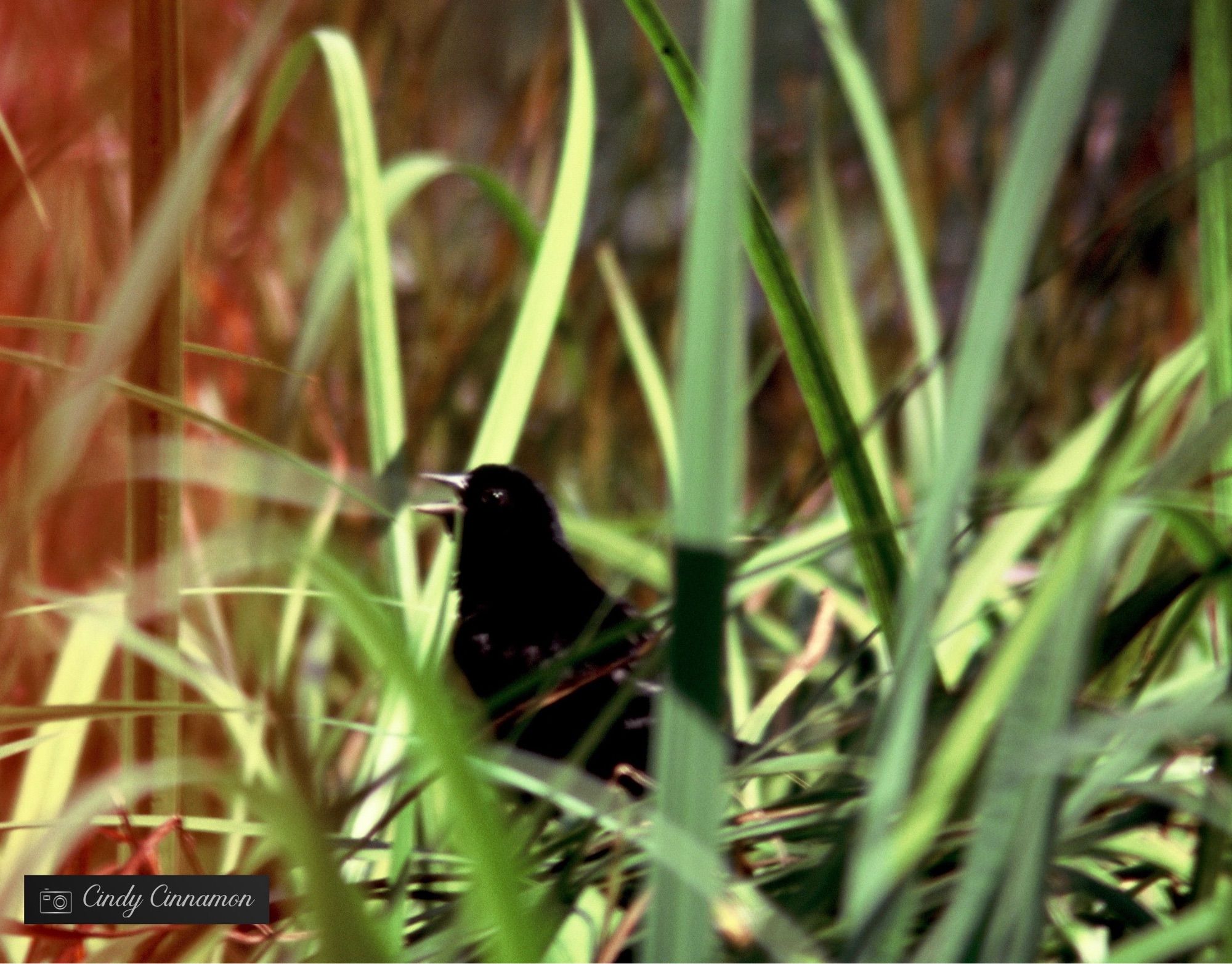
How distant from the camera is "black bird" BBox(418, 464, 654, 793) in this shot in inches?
31.8

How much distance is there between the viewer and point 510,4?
94.3 inches

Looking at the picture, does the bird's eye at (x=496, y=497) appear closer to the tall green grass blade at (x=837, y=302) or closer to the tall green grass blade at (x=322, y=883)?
the tall green grass blade at (x=837, y=302)

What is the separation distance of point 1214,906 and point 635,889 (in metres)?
0.26

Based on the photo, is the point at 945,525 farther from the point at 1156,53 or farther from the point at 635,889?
the point at 1156,53

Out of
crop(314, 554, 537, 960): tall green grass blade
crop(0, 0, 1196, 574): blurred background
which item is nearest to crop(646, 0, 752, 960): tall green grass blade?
crop(314, 554, 537, 960): tall green grass blade

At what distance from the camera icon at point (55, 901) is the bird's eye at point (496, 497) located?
1.35 ft

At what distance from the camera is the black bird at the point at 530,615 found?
0.81 m

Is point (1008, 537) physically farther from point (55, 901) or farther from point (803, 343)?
point (55, 901)

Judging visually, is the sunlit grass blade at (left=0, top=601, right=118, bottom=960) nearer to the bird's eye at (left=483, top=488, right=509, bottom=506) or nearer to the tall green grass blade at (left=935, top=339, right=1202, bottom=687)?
the bird's eye at (left=483, top=488, right=509, bottom=506)

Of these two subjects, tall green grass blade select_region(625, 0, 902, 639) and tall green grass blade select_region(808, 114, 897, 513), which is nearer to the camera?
tall green grass blade select_region(625, 0, 902, 639)

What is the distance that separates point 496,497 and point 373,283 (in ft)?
0.68

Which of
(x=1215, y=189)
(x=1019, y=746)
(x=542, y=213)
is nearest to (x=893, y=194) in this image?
(x=1215, y=189)

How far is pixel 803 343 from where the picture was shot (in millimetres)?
503

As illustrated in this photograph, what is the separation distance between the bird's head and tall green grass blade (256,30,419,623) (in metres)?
0.12
